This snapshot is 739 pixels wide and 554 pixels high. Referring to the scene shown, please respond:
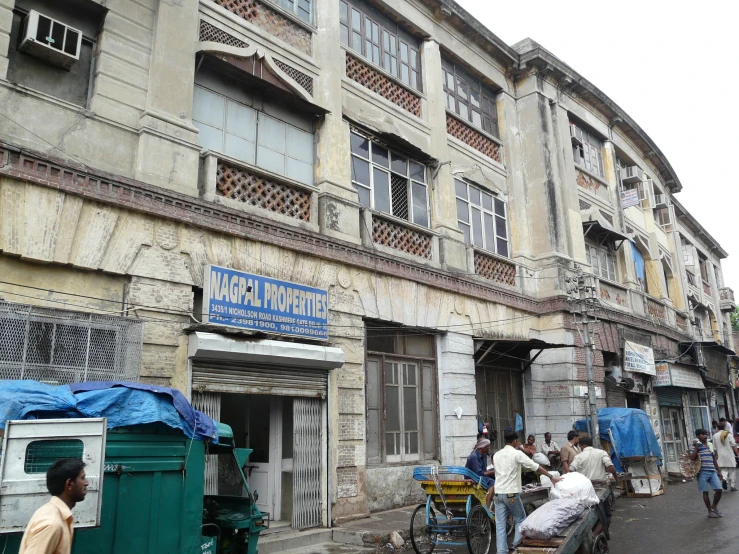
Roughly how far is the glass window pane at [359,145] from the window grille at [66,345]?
5.92m

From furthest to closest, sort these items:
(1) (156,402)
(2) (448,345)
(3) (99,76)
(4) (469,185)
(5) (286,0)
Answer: (4) (469,185)
(2) (448,345)
(5) (286,0)
(3) (99,76)
(1) (156,402)

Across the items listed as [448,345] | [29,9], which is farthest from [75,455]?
[448,345]

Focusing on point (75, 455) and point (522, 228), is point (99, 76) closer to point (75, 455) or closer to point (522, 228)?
point (75, 455)

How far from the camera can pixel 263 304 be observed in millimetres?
9023

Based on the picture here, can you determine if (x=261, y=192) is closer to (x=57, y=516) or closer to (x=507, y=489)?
(x=507, y=489)

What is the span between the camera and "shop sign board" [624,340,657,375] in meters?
17.5

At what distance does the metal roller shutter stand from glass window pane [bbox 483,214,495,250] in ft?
28.3

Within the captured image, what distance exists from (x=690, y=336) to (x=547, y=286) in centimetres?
1132

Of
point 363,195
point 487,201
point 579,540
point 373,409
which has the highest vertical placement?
point 487,201

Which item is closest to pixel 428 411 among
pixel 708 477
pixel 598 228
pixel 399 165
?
pixel 708 477

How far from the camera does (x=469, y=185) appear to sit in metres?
14.8

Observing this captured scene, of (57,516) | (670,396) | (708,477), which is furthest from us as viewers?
(670,396)

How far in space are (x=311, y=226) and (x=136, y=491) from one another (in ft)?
19.6

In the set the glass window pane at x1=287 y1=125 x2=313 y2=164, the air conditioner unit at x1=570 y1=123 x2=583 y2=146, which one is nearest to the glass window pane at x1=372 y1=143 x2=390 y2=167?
the glass window pane at x1=287 y1=125 x2=313 y2=164
